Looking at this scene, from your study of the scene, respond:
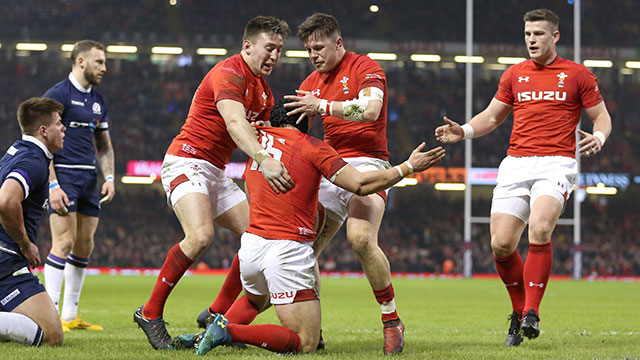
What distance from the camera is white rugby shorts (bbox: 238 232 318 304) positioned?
4.62 m

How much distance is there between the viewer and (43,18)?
31.3 m

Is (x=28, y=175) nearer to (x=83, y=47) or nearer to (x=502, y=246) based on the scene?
(x=83, y=47)

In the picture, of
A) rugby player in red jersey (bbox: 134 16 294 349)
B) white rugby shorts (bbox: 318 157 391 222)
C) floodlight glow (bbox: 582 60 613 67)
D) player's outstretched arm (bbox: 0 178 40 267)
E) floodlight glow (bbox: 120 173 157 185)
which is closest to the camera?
player's outstretched arm (bbox: 0 178 40 267)

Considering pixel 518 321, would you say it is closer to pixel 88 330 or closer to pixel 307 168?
pixel 307 168

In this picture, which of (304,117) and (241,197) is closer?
(304,117)

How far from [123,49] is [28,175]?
27556 millimetres

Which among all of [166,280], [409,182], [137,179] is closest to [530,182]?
[166,280]

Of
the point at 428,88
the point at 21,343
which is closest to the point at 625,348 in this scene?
the point at 21,343

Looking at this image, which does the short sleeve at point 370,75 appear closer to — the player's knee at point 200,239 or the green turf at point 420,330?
the player's knee at point 200,239

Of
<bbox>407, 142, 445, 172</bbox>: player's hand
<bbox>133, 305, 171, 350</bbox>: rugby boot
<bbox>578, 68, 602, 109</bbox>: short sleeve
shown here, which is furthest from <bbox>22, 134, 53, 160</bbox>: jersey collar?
<bbox>578, 68, 602, 109</bbox>: short sleeve

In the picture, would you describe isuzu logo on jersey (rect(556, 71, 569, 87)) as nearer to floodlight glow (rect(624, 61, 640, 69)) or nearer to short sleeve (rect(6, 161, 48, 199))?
short sleeve (rect(6, 161, 48, 199))

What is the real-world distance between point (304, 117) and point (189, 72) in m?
28.4

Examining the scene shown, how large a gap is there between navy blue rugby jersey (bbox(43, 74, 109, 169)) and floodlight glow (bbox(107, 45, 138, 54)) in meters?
24.6

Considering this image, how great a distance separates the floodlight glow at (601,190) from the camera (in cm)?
3014
